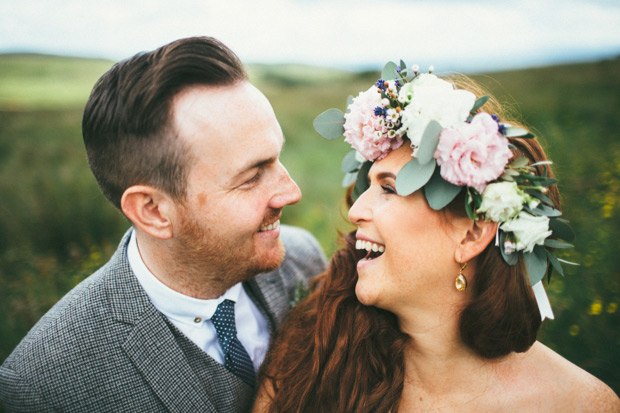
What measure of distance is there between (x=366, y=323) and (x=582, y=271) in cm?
315

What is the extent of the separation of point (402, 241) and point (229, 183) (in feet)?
3.83

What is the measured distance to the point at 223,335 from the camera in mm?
2738

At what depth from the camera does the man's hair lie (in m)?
2.38

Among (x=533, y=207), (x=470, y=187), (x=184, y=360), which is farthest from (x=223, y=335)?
(x=533, y=207)

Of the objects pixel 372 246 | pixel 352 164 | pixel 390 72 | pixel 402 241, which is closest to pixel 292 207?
pixel 352 164

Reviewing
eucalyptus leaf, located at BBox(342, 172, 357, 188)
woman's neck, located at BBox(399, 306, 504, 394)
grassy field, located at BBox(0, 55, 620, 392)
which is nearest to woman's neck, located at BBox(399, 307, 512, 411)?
woman's neck, located at BBox(399, 306, 504, 394)

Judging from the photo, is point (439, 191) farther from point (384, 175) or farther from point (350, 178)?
point (350, 178)

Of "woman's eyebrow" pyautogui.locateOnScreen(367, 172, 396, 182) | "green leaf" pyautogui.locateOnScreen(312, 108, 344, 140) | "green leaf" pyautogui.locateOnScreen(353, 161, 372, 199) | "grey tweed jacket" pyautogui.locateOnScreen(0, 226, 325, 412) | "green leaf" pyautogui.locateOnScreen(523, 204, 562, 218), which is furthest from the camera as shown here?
"green leaf" pyautogui.locateOnScreen(353, 161, 372, 199)

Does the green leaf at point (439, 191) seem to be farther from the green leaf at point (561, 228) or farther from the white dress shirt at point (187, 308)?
the white dress shirt at point (187, 308)

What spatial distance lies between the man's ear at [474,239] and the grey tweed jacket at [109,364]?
68.0 inches

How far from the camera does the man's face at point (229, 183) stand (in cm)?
243

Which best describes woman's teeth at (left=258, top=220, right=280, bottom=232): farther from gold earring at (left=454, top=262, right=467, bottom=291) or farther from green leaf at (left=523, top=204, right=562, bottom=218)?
green leaf at (left=523, top=204, right=562, bottom=218)

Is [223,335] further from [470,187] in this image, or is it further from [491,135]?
[491,135]

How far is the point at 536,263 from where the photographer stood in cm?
209
